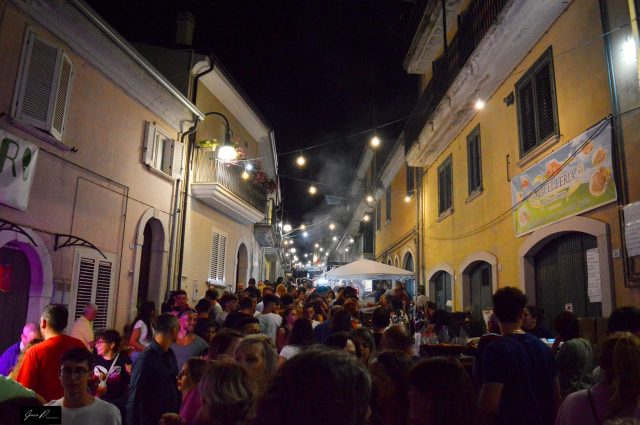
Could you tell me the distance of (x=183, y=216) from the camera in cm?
1408

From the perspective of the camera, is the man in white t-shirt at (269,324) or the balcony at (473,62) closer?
the man in white t-shirt at (269,324)

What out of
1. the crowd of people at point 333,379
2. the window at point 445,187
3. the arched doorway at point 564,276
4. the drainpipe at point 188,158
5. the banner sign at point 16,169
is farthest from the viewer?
the window at point 445,187

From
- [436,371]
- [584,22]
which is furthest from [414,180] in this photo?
[436,371]

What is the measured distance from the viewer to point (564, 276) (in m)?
8.69

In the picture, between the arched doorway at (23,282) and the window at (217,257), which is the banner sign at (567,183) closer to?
the arched doorway at (23,282)

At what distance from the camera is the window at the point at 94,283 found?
9469mm

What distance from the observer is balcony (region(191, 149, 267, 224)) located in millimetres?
14695

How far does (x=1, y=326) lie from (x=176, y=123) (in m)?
7.29

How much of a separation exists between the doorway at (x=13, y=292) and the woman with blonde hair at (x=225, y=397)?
668cm

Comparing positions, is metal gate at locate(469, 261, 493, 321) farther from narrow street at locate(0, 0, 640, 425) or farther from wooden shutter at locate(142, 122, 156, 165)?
wooden shutter at locate(142, 122, 156, 165)

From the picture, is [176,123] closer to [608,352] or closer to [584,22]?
[584,22]

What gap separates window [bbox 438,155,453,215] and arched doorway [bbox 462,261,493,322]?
7.55 feet

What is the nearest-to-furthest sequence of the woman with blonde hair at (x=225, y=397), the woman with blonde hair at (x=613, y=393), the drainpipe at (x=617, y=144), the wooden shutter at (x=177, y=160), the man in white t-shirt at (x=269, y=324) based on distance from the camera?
the woman with blonde hair at (x=225, y=397) < the woman with blonde hair at (x=613, y=393) < the drainpipe at (x=617, y=144) < the man in white t-shirt at (x=269, y=324) < the wooden shutter at (x=177, y=160)

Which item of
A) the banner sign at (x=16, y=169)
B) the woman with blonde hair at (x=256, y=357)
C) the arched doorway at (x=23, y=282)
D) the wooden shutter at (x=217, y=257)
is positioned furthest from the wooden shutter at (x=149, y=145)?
the woman with blonde hair at (x=256, y=357)
